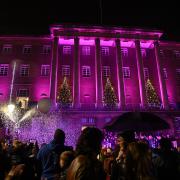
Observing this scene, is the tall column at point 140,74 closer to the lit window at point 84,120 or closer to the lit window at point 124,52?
the lit window at point 124,52

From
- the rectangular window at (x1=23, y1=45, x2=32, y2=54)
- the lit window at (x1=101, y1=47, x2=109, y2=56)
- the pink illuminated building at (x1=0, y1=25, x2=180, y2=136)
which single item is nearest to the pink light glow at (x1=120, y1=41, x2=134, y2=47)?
the pink illuminated building at (x1=0, y1=25, x2=180, y2=136)

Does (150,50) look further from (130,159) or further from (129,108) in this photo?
(130,159)

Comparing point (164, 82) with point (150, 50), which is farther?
point (150, 50)

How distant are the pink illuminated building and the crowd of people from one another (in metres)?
26.3

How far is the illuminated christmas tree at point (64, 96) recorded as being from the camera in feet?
102

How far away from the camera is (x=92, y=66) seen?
36.4 meters

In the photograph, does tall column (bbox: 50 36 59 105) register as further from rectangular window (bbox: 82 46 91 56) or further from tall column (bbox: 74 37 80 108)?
rectangular window (bbox: 82 46 91 56)

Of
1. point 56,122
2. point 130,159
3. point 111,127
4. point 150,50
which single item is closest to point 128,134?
point 130,159

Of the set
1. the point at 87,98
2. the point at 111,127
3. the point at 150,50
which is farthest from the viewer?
the point at 150,50

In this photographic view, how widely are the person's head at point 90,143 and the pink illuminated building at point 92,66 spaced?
2843 cm

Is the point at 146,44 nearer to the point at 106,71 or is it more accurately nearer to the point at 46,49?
the point at 106,71

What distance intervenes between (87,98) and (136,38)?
1320 centimetres

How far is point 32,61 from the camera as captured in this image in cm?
3550

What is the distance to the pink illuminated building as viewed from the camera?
1308 inches
